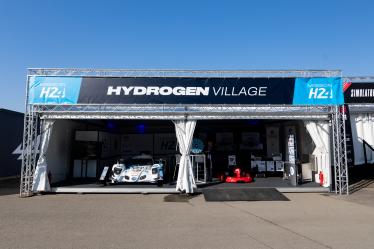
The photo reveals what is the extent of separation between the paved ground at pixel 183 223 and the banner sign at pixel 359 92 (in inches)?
262

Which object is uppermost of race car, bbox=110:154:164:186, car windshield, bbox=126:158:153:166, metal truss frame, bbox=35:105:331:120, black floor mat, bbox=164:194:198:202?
metal truss frame, bbox=35:105:331:120

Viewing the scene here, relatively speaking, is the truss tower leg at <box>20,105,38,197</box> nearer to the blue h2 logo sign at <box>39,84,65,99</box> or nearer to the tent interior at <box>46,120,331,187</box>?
the blue h2 logo sign at <box>39,84,65,99</box>

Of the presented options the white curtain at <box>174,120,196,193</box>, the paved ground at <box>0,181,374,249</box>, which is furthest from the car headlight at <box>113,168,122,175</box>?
the white curtain at <box>174,120,196,193</box>

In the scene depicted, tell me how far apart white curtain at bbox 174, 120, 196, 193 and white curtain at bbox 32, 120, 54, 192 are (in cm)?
518

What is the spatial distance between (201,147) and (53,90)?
7662 mm

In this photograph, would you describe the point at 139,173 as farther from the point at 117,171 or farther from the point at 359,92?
the point at 359,92

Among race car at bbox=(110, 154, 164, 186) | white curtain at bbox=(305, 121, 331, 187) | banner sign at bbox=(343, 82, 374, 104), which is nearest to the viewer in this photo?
white curtain at bbox=(305, 121, 331, 187)

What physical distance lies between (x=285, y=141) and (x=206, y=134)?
16.5 feet

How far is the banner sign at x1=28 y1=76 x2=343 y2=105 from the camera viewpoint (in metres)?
11.9

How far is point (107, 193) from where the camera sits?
473 inches

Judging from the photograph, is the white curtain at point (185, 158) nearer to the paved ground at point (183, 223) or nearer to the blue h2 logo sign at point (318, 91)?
the paved ground at point (183, 223)

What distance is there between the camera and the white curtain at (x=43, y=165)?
37.7ft

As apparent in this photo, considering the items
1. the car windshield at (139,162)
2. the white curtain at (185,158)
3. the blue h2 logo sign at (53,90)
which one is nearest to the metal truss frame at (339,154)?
the white curtain at (185,158)

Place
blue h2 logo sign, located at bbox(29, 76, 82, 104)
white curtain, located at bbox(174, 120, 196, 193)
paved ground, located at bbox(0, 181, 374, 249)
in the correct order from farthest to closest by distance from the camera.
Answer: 1. blue h2 logo sign, located at bbox(29, 76, 82, 104)
2. white curtain, located at bbox(174, 120, 196, 193)
3. paved ground, located at bbox(0, 181, 374, 249)
